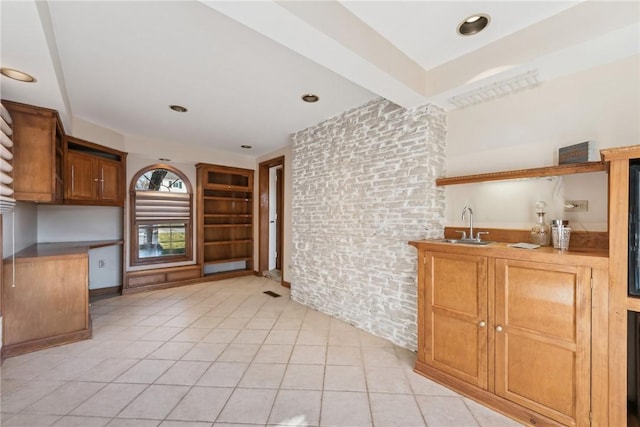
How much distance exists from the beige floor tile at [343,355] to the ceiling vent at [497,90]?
8.74ft

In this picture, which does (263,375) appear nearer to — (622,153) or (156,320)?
(156,320)

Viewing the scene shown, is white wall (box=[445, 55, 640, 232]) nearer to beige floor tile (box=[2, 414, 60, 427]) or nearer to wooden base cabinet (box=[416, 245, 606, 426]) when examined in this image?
wooden base cabinet (box=[416, 245, 606, 426])

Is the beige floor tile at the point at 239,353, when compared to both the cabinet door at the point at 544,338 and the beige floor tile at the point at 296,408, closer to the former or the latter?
the beige floor tile at the point at 296,408

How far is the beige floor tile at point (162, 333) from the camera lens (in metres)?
2.94

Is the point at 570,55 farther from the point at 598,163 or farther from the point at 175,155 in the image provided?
the point at 175,155

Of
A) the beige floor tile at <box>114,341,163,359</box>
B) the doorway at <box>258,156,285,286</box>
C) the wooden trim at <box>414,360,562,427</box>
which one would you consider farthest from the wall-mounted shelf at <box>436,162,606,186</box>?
the doorway at <box>258,156,285,286</box>

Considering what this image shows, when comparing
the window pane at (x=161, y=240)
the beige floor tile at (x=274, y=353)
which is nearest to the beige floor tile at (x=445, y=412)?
the beige floor tile at (x=274, y=353)

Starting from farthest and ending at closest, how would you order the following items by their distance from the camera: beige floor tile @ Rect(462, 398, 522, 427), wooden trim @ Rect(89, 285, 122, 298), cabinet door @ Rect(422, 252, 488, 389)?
1. wooden trim @ Rect(89, 285, 122, 298)
2. cabinet door @ Rect(422, 252, 488, 389)
3. beige floor tile @ Rect(462, 398, 522, 427)

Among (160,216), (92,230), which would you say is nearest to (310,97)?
(160,216)

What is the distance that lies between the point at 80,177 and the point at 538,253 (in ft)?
17.1

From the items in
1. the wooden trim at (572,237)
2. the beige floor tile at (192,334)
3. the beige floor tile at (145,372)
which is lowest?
the beige floor tile at (192,334)

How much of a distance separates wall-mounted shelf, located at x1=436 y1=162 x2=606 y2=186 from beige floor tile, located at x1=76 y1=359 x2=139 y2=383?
3410 millimetres

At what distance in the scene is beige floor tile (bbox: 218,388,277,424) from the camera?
1.79 meters

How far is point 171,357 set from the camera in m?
2.56
